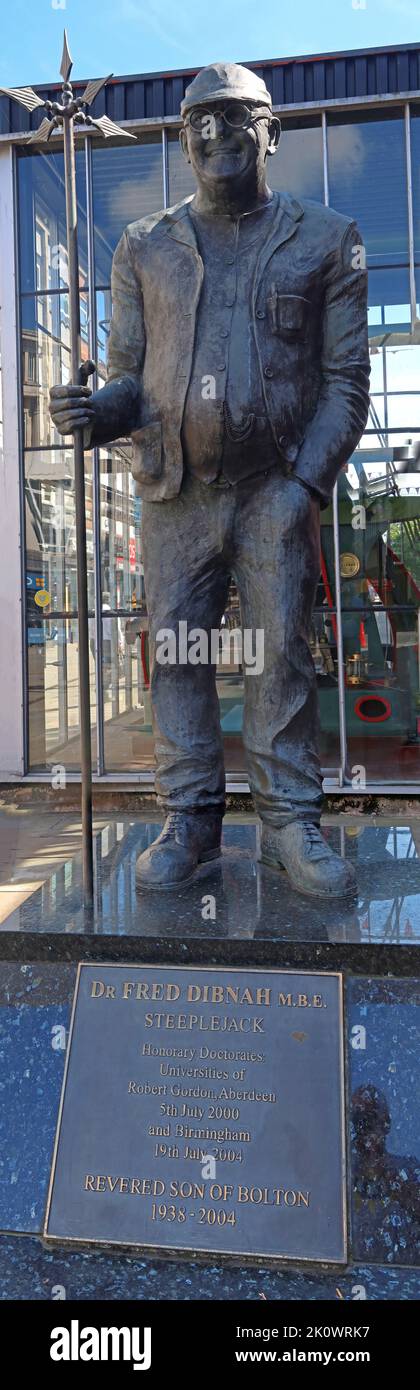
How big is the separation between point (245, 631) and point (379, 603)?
21.3ft

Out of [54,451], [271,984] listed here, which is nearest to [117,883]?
[271,984]

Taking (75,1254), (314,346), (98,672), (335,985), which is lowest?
(75,1254)

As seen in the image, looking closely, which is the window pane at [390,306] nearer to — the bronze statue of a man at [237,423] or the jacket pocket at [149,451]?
the bronze statue of a man at [237,423]

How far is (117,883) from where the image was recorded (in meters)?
3.15

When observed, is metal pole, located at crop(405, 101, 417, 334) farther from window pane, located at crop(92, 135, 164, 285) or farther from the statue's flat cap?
the statue's flat cap

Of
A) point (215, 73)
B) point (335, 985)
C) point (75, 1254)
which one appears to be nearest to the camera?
point (75, 1254)

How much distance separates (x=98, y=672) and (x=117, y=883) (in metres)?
6.59

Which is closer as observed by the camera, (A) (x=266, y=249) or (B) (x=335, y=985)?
(B) (x=335, y=985)

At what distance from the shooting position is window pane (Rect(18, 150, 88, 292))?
31.9 feet

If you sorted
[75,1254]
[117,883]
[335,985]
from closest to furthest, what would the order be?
[75,1254] → [335,985] → [117,883]

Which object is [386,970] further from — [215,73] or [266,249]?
[215,73]

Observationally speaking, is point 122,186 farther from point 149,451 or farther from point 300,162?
point 149,451

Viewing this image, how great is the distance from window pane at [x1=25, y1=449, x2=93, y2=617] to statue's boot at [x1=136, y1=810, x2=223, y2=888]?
6805 mm

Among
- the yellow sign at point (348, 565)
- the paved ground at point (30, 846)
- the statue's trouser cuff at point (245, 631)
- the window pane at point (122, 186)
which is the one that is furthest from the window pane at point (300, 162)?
the statue's trouser cuff at point (245, 631)
